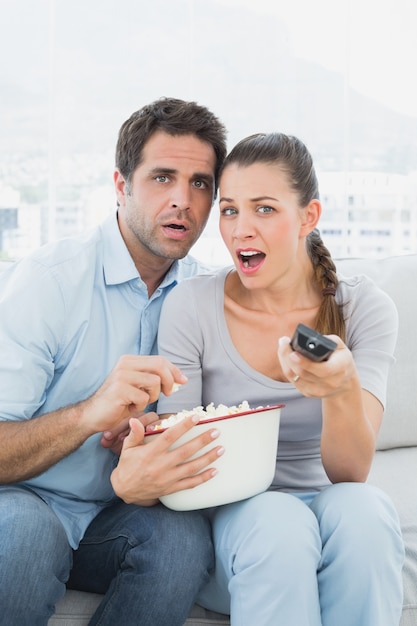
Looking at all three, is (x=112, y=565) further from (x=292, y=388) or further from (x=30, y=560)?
(x=292, y=388)

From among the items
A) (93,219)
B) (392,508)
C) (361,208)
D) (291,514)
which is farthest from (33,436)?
(361,208)

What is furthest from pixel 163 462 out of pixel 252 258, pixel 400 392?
pixel 400 392

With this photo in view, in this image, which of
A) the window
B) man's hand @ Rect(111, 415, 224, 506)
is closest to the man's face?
man's hand @ Rect(111, 415, 224, 506)

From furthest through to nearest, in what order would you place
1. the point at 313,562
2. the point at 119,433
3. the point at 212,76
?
the point at 212,76 → the point at 119,433 → the point at 313,562

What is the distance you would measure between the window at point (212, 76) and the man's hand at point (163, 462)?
2250 mm

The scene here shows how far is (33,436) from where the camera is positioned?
1.52 meters

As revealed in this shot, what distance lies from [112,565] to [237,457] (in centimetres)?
32

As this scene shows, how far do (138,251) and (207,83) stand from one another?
6.44 feet

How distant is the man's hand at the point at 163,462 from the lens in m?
1.36

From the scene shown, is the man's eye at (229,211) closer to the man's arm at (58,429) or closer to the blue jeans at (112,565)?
the man's arm at (58,429)

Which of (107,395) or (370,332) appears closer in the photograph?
(107,395)

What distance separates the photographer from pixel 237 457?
54.9 inches

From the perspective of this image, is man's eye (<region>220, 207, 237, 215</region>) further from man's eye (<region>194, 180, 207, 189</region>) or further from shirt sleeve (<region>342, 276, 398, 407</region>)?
shirt sleeve (<region>342, 276, 398, 407</region>)

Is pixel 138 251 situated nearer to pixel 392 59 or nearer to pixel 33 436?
pixel 33 436
